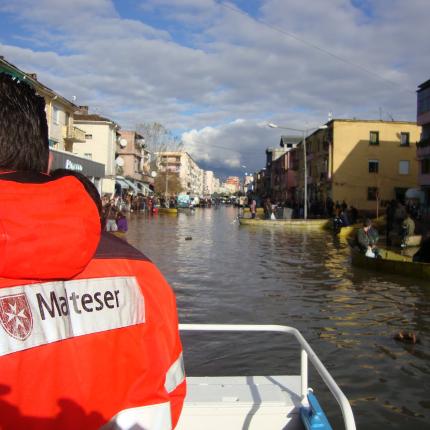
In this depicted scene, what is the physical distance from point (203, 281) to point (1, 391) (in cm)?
1303

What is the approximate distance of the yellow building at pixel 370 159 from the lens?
52.7 m

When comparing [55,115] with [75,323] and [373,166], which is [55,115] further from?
[75,323]

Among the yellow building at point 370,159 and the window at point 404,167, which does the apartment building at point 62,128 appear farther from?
the window at point 404,167

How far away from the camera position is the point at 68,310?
1358 mm

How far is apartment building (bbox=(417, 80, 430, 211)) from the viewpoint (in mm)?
40906

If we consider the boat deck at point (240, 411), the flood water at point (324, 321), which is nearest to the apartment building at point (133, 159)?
the flood water at point (324, 321)

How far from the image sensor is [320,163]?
197 feet

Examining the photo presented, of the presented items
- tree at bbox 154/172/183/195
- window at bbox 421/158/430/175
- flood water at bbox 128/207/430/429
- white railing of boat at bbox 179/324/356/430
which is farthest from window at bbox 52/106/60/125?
tree at bbox 154/172/183/195

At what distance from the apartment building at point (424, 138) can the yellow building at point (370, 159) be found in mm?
10087

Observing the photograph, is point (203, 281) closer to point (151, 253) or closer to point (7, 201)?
point (151, 253)

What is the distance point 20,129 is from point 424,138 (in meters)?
44.9

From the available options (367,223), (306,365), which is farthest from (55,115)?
(306,365)

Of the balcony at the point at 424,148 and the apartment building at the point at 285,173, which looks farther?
the apartment building at the point at 285,173

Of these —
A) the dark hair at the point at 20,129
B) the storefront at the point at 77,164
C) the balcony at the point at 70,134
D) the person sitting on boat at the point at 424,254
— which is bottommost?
the person sitting on boat at the point at 424,254
